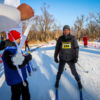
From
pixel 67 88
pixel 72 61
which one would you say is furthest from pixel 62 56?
pixel 67 88

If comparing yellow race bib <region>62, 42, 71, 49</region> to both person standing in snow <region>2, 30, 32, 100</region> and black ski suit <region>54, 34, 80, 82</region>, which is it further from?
person standing in snow <region>2, 30, 32, 100</region>

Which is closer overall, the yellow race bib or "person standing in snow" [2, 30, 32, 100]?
"person standing in snow" [2, 30, 32, 100]

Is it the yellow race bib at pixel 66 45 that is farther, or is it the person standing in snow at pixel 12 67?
the yellow race bib at pixel 66 45

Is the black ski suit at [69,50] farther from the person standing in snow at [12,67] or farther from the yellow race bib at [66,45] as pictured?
the person standing in snow at [12,67]

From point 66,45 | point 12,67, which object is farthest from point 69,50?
point 12,67

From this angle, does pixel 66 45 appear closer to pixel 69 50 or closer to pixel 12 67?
pixel 69 50

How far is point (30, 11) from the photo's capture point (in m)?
1.32

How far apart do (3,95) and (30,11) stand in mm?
2256

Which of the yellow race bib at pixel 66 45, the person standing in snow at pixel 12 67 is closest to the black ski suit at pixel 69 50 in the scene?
the yellow race bib at pixel 66 45

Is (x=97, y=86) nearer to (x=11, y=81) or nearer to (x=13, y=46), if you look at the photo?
(x=11, y=81)

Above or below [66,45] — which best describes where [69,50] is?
below

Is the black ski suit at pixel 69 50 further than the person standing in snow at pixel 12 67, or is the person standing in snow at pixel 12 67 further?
the black ski suit at pixel 69 50

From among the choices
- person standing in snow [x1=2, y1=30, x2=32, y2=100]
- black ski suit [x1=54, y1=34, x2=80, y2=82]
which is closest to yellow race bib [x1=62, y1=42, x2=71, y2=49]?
black ski suit [x1=54, y1=34, x2=80, y2=82]

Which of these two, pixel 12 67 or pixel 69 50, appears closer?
pixel 12 67
